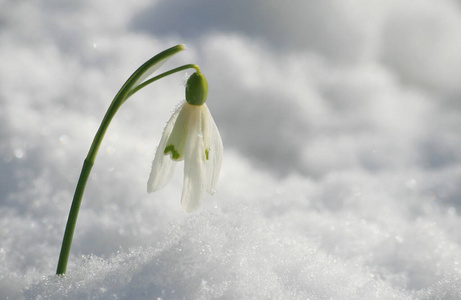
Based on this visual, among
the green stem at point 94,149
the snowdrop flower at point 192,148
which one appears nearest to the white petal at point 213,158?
the snowdrop flower at point 192,148

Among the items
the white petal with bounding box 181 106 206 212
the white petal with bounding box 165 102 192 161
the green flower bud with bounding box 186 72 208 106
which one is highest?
the green flower bud with bounding box 186 72 208 106

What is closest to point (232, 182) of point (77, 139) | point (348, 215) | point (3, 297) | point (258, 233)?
point (348, 215)

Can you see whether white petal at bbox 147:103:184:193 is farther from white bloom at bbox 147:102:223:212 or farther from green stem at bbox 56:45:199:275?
green stem at bbox 56:45:199:275

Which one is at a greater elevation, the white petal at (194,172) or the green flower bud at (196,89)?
the green flower bud at (196,89)

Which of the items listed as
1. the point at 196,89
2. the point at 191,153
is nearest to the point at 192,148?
the point at 191,153

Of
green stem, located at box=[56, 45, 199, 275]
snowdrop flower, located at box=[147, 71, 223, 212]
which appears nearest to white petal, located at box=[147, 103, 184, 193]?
snowdrop flower, located at box=[147, 71, 223, 212]

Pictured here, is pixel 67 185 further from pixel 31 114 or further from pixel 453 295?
pixel 453 295

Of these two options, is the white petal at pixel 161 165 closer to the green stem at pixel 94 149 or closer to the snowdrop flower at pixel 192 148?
the snowdrop flower at pixel 192 148
